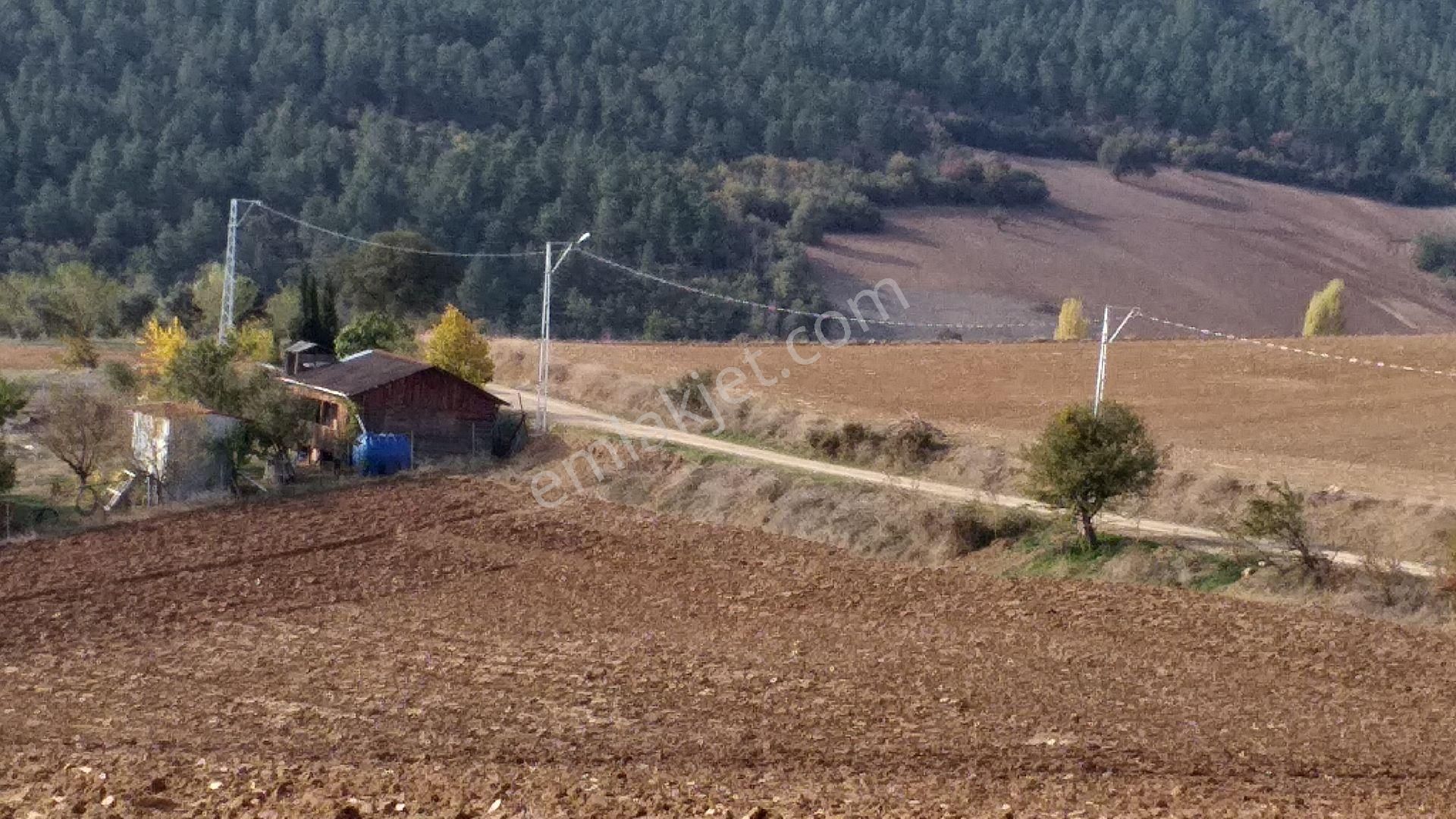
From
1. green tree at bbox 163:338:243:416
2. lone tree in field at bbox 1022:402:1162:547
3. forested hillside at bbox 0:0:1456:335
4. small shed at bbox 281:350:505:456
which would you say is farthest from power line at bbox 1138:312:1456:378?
forested hillside at bbox 0:0:1456:335

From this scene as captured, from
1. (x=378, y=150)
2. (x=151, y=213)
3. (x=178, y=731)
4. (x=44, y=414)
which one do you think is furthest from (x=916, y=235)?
(x=178, y=731)

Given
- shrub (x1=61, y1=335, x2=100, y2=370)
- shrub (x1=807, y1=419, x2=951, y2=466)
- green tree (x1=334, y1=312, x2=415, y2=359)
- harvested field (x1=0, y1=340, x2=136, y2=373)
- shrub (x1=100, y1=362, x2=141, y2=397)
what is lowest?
harvested field (x1=0, y1=340, x2=136, y2=373)

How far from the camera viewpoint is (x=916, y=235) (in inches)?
3666

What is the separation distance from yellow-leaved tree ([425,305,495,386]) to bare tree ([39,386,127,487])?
10395 millimetres

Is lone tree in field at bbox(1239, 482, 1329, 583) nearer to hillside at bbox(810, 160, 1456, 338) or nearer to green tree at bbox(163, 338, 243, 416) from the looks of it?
green tree at bbox(163, 338, 243, 416)

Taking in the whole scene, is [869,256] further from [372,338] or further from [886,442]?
[886,442]

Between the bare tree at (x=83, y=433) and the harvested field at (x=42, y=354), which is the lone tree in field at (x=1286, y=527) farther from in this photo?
the harvested field at (x=42, y=354)

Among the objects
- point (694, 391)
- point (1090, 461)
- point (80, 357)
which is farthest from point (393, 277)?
point (1090, 461)

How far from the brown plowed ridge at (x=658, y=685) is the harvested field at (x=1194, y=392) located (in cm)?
861

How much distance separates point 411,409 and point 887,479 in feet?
44.1

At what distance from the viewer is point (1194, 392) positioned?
4056cm

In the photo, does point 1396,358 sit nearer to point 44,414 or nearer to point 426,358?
point 426,358

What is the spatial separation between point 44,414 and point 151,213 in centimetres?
5272

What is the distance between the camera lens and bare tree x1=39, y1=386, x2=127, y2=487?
114ft
